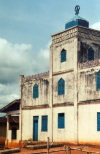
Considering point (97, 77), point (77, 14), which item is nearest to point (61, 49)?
point (77, 14)

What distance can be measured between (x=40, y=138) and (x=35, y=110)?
3.27 metres

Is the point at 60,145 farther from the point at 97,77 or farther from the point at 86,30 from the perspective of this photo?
the point at 86,30

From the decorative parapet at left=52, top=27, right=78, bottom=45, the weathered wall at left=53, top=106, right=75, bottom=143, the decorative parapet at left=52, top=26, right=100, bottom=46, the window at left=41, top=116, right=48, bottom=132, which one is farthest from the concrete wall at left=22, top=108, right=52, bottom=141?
the decorative parapet at left=52, top=26, right=100, bottom=46

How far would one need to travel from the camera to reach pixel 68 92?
91.0ft

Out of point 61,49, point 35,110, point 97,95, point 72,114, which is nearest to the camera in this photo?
point 97,95

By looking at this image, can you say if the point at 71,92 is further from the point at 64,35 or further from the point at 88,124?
the point at 64,35

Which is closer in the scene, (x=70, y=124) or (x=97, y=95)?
(x=97, y=95)

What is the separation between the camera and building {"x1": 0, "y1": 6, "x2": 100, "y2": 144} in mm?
25359

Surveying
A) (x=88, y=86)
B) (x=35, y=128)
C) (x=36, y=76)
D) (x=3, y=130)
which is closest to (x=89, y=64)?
(x=88, y=86)

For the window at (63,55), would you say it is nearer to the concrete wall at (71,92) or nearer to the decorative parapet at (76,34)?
the concrete wall at (71,92)

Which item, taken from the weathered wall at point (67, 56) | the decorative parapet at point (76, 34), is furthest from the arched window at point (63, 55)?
the decorative parapet at point (76, 34)

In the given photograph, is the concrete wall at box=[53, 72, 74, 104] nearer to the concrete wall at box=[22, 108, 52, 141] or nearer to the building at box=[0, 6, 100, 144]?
the building at box=[0, 6, 100, 144]

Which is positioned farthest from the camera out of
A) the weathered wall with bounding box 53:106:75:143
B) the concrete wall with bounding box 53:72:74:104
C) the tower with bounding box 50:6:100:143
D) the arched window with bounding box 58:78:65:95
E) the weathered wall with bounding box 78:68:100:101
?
the arched window with bounding box 58:78:65:95

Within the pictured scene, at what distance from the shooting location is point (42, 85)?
3130 cm
